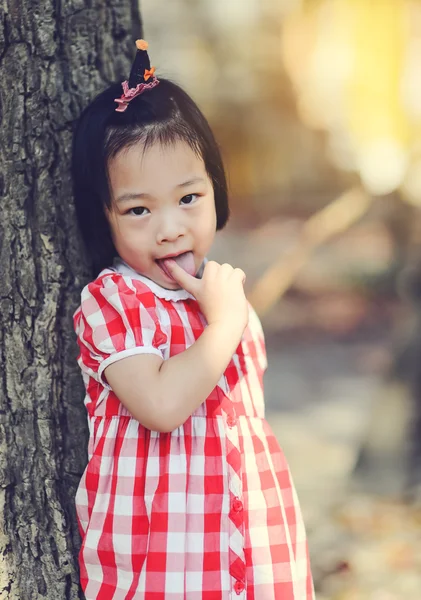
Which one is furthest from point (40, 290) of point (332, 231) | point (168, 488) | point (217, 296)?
point (332, 231)

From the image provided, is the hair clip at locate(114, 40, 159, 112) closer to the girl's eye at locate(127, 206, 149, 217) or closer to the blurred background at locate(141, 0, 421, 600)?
the girl's eye at locate(127, 206, 149, 217)

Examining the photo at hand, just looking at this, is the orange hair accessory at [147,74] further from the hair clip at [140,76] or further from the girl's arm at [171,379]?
the girl's arm at [171,379]

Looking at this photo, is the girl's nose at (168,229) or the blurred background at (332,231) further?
the blurred background at (332,231)

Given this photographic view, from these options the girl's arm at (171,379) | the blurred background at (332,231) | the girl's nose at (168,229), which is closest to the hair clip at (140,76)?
the girl's nose at (168,229)

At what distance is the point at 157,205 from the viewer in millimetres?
1489

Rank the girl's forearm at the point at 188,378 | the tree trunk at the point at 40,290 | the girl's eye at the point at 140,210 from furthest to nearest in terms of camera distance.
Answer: the tree trunk at the point at 40,290, the girl's eye at the point at 140,210, the girl's forearm at the point at 188,378

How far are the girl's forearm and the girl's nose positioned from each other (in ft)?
0.68

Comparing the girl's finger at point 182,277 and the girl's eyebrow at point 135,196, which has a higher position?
the girl's eyebrow at point 135,196

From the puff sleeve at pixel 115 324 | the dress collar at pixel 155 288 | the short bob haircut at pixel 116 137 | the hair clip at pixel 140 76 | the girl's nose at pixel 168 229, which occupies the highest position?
the hair clip at pixel 140 76

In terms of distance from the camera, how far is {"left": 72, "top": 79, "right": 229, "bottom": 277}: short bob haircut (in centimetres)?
148

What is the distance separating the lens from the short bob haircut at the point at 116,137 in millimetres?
1479

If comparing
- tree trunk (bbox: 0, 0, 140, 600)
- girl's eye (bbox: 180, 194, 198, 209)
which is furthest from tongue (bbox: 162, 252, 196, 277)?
tree trunk (bbox: 0, 0, 140, 600)

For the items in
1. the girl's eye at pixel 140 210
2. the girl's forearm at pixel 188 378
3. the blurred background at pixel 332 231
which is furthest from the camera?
the blurred background at pixel 332 231

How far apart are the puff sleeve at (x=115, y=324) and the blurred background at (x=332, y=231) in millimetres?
1658
